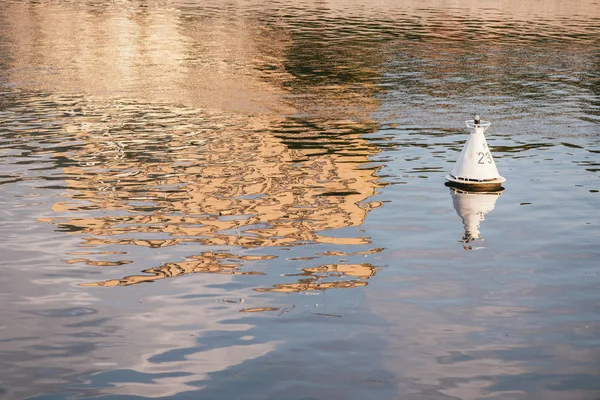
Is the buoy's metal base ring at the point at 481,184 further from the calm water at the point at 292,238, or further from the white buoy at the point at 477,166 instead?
the calm water at the point at 292,238

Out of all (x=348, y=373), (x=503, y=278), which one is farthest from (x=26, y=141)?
(x=348, y=373)

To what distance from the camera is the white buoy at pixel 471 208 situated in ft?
35.3

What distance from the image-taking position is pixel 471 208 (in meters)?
12.0

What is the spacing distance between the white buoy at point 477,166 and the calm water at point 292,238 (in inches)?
9.4

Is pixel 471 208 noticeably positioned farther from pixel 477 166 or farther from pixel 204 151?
pixel 204 151

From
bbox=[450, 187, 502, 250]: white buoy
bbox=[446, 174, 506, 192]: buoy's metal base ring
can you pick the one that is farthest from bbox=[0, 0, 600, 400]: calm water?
bbox=[446, 174, 506, 192]: buoy's metal base ring

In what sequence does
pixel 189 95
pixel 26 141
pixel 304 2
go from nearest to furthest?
pixel 26 141 < pixel 189 95 < pixel 304 2

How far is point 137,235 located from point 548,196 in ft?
16.9

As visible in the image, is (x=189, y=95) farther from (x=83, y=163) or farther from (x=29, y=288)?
(x=29, y=288)

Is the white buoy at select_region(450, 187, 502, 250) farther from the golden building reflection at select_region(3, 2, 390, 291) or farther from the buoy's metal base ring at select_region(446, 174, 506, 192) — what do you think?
the golden building reflection at select_region(3, 2, 390, 291)

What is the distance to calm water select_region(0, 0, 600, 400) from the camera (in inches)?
281

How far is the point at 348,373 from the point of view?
23.0 feet

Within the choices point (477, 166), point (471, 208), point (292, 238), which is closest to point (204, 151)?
point (477, 166)

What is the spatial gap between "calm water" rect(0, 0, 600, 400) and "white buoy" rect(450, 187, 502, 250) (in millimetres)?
51
